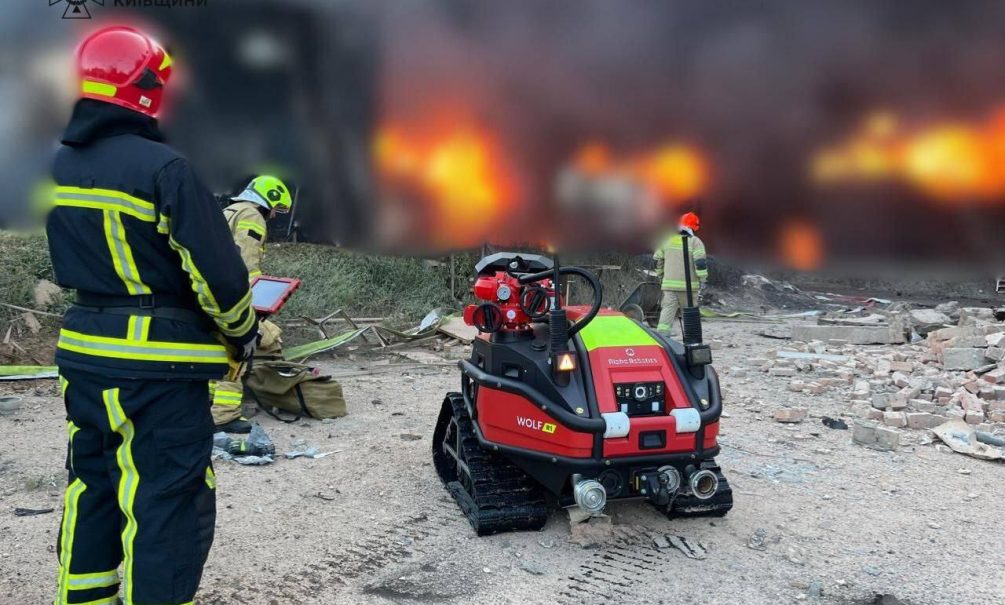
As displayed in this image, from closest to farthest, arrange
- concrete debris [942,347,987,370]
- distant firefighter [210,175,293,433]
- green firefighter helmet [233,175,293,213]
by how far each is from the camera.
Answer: distant firefighter [210,175,293,433] → green firefighter helmet [233,175,293,213] → concrete debris [942,347,987,370]

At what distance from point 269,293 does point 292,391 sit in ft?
3.83

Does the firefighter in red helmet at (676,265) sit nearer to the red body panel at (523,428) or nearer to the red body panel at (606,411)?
the red body panel at (606,411)

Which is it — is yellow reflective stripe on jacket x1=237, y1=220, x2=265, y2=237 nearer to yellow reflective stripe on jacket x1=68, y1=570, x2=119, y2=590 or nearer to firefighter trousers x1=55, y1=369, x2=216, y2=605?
firefighter trousers x1=55, y1=369, x2=216, y2=605

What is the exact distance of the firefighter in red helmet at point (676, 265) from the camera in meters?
8.08

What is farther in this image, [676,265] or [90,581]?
[676,265]

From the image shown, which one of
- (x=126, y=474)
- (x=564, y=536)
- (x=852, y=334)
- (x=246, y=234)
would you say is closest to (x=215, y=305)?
(x=126, y=474)

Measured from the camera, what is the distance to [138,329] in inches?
83.5

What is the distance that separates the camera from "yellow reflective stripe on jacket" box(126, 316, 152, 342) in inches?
83.2

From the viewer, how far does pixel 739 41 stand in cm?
877

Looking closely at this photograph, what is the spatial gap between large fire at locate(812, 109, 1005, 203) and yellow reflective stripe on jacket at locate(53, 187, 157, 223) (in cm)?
765

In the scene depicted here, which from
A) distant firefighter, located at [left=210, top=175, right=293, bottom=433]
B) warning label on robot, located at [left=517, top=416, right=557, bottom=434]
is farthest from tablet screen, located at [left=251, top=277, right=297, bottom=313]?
warning label on robot, located at [left=517, top=416, right=557, bottom=434]

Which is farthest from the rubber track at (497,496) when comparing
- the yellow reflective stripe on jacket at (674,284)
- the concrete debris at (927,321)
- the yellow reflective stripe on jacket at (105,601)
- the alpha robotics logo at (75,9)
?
the concrete debris at (927,321)

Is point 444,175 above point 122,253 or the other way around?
above

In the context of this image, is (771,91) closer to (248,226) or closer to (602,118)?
(602,118)
